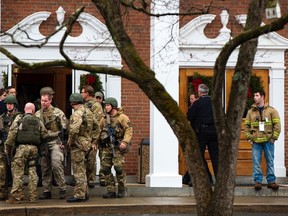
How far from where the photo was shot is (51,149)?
15.8m

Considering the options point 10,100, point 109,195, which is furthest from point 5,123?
point 109,195

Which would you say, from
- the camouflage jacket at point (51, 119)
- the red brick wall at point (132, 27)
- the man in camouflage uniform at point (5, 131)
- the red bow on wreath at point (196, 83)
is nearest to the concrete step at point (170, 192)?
the man in camouflage uniform at point (5, 131)

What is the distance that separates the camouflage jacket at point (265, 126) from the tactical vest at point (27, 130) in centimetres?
416

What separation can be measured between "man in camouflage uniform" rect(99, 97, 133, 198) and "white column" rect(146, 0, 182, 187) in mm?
1179

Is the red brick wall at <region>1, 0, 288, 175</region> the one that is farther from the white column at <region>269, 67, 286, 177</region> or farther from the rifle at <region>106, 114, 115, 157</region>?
the rifle at <region>106, 114, 115, 157</region>

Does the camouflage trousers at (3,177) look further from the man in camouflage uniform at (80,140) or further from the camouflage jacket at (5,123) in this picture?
the man in camouflage uniform at (80,140)

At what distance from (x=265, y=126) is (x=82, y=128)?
360cm

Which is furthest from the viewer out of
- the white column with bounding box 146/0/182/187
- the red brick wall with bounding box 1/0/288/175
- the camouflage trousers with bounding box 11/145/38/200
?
the red brick wall with bounding box 1/0/288/175

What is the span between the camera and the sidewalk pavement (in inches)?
577

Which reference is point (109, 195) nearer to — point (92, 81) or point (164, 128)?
point (164, 128)

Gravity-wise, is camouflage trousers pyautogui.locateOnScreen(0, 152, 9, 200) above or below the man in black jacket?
below

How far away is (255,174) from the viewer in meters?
16.7

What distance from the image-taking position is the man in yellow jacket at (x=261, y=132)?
16.6 meters

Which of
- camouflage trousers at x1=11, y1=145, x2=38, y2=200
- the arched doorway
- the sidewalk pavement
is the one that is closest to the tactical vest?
camouflage trousers at x1=11, y1=145, x2=38, y2=200
